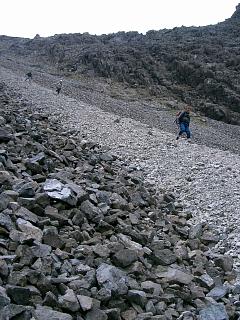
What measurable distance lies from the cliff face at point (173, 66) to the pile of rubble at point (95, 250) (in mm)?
43545

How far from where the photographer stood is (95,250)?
852 centimetres

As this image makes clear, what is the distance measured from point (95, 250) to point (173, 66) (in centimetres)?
6102

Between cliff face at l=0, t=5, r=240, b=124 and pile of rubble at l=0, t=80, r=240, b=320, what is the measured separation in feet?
143

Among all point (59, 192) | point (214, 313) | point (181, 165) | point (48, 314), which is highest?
point (181, 165)

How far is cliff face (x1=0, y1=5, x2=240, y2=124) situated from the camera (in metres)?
59.5

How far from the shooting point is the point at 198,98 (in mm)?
60031

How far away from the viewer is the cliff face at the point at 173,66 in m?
59.5

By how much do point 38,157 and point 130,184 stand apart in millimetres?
3223

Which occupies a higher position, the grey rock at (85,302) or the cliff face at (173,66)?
the cliff face at (173,66)

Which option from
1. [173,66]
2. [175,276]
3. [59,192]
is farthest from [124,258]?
[173,66]

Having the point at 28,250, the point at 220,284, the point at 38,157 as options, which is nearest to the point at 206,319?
the point at 220,284

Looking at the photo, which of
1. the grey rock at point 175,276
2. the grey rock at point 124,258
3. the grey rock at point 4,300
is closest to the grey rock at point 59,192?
the grey rock at point 124,258

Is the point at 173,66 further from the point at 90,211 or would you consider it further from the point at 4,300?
the point at 4,300

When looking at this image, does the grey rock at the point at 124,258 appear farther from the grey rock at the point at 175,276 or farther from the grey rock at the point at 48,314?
the grey rock at the point at 48,314
